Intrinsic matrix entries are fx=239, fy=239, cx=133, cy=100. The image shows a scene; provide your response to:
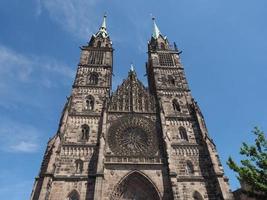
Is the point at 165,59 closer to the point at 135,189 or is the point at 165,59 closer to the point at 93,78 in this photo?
the point at 93,78

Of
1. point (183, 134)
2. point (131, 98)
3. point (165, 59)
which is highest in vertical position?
point (165, 59)

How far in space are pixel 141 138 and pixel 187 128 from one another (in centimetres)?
469

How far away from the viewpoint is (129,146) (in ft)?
68.8

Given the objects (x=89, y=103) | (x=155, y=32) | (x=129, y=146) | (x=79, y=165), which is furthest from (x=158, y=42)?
(x=79, y=165)

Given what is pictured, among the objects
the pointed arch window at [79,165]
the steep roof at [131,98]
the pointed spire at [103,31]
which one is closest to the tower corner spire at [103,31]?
the pointed spire at [103,31]

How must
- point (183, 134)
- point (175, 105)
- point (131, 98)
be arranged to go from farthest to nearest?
point (175, 105) < point (131, 98) < point (183, 134)

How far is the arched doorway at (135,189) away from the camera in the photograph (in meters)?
18.1

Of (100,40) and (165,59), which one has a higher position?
(100,40)

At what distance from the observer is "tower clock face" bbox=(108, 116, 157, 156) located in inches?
810

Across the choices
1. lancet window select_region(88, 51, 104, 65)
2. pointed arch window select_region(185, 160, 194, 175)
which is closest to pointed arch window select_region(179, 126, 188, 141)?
pointed arch window select_region(185, 160, 194, 175)

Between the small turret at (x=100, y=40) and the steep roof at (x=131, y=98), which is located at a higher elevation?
the small turret at (x=100, y=40)

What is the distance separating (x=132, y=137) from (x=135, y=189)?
471cm

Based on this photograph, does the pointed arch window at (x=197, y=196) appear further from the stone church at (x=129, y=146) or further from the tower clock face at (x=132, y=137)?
the tower clock face at (x=132, y=137)

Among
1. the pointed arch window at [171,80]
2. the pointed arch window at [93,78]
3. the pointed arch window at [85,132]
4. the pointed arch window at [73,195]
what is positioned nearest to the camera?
the pointed arch window at [73,195]
